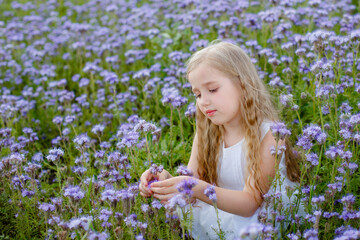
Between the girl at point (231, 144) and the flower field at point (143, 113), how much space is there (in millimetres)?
185

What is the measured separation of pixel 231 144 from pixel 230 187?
0.34 metres

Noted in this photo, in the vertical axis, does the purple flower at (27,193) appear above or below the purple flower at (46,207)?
below

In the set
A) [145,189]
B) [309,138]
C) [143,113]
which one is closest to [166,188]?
[145,189]

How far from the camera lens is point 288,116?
3.73 m

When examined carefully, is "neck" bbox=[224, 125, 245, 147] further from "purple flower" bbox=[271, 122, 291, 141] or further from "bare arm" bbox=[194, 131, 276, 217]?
"purple flower" bbox=[271, 122, 291, 141]

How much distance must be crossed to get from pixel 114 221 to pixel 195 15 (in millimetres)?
3972

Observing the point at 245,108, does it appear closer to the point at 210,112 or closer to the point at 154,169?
the point at 210,112

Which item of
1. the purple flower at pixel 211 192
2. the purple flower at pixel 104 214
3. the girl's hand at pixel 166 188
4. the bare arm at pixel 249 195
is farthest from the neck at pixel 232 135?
the purple flower at pixel 104 214

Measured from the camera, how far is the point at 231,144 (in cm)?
322

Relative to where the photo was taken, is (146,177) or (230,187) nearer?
(146,177)

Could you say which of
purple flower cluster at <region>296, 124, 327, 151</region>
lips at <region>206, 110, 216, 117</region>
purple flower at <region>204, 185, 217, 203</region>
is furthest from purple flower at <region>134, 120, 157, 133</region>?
purple flower cluster at <region>296, 124, 327, 151</region>

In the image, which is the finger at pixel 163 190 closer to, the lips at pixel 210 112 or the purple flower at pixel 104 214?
the purple flower at pixel 104 214

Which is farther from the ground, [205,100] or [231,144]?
[205,100]

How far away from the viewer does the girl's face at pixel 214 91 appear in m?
2.87
